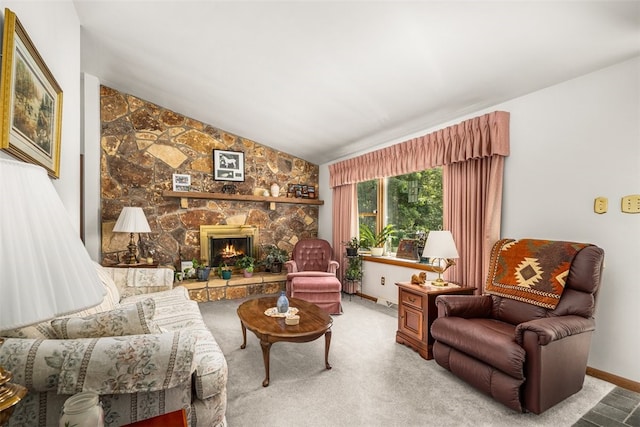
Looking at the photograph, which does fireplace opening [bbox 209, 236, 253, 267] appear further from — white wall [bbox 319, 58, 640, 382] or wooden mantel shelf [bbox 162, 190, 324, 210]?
white wall [bbox 319, 58, 640, 382]

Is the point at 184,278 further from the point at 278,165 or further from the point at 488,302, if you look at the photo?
the point at 488,302

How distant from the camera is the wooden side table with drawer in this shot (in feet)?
8.82

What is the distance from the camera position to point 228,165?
5039mm

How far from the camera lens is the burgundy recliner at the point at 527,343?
1872 millimetres

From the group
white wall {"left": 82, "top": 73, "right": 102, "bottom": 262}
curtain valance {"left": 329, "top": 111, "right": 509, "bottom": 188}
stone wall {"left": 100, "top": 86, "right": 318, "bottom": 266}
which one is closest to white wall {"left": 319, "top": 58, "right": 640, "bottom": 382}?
curtain valance {"left": 329, "top": 111, "right": 509, "bottom": 188}

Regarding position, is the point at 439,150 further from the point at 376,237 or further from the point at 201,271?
the point at 201,271

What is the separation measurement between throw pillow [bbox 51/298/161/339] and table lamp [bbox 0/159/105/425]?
2.45 ft

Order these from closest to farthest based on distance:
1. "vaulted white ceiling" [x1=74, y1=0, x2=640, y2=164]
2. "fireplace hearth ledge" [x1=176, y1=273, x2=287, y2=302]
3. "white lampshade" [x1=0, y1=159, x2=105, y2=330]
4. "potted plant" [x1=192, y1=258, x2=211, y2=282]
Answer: "white lampshade" [x1=0, y1=159, x2=105, y2=330] < "vaulted white ceiling" [x1=74, y1=0, x2=640, y2=164] < "fireplace hearth ledge" [x1=176, y1=273, x2=287, y2=302] < "potted plant" [x1=192, y1=258, x2=211, y2=282]

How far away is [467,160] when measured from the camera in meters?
3.21

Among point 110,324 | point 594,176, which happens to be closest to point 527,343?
point 594,176

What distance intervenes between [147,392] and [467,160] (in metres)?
3.26

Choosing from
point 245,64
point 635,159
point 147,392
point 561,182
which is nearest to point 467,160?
point 561,182

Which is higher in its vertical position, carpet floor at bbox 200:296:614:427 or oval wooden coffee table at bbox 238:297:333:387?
oval wooden coffee table at bbox 238:297:333:387

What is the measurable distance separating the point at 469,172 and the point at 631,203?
1.26 meters
